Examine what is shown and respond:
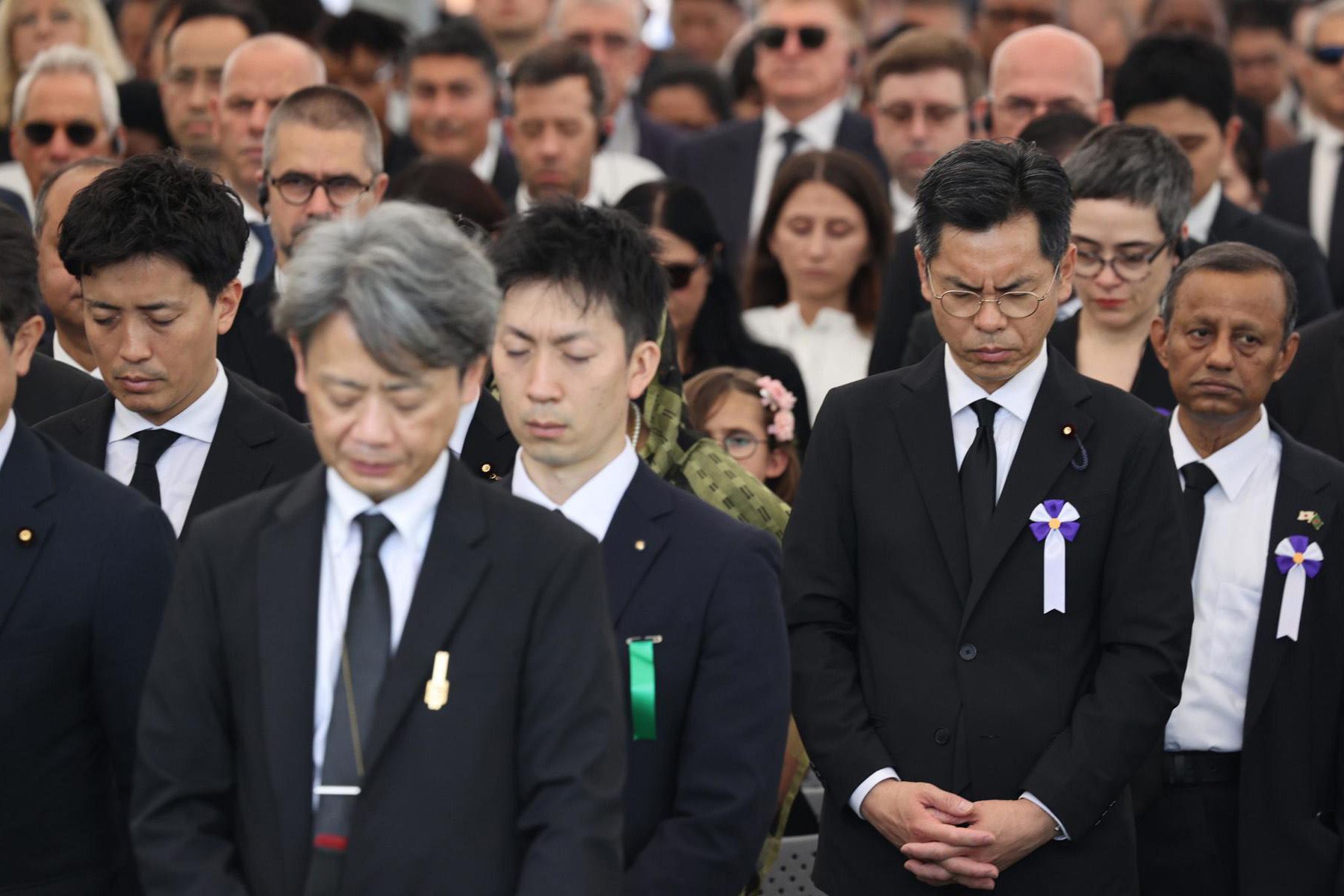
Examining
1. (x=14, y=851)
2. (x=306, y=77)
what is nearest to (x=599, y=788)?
(x=14, y=851)

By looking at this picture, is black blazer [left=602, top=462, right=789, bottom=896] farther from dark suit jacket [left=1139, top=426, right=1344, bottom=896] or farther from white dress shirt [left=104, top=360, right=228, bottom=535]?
dark suit jacket [left=1139, top=426, right=1344, bottom=896]

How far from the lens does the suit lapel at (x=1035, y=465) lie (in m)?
3.96

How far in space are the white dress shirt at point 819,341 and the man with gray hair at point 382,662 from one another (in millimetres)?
3595

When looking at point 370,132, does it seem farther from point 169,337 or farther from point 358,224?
point 358,224

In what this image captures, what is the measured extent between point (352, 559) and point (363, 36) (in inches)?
241

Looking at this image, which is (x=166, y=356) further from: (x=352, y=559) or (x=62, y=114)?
(x=62, y=114)

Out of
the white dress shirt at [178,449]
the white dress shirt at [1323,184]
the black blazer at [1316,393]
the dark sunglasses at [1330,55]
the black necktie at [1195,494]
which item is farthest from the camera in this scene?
the dark sunglasses at [1330,55]

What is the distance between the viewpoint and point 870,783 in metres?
3.97

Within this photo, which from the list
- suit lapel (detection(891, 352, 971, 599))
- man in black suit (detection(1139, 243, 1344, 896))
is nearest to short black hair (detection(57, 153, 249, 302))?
suit lapel (detection(891, 352, 971, 599))

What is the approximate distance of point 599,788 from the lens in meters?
2.96

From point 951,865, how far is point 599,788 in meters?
1.20

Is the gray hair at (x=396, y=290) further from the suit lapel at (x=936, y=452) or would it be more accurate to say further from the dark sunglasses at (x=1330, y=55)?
the dark sunglasses at (x=1330, y=55)

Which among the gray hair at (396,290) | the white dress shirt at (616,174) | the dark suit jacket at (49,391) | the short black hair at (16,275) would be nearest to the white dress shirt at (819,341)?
the white dress shirt at (616,174)

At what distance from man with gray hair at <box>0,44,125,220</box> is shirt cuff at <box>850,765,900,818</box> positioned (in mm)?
4069
